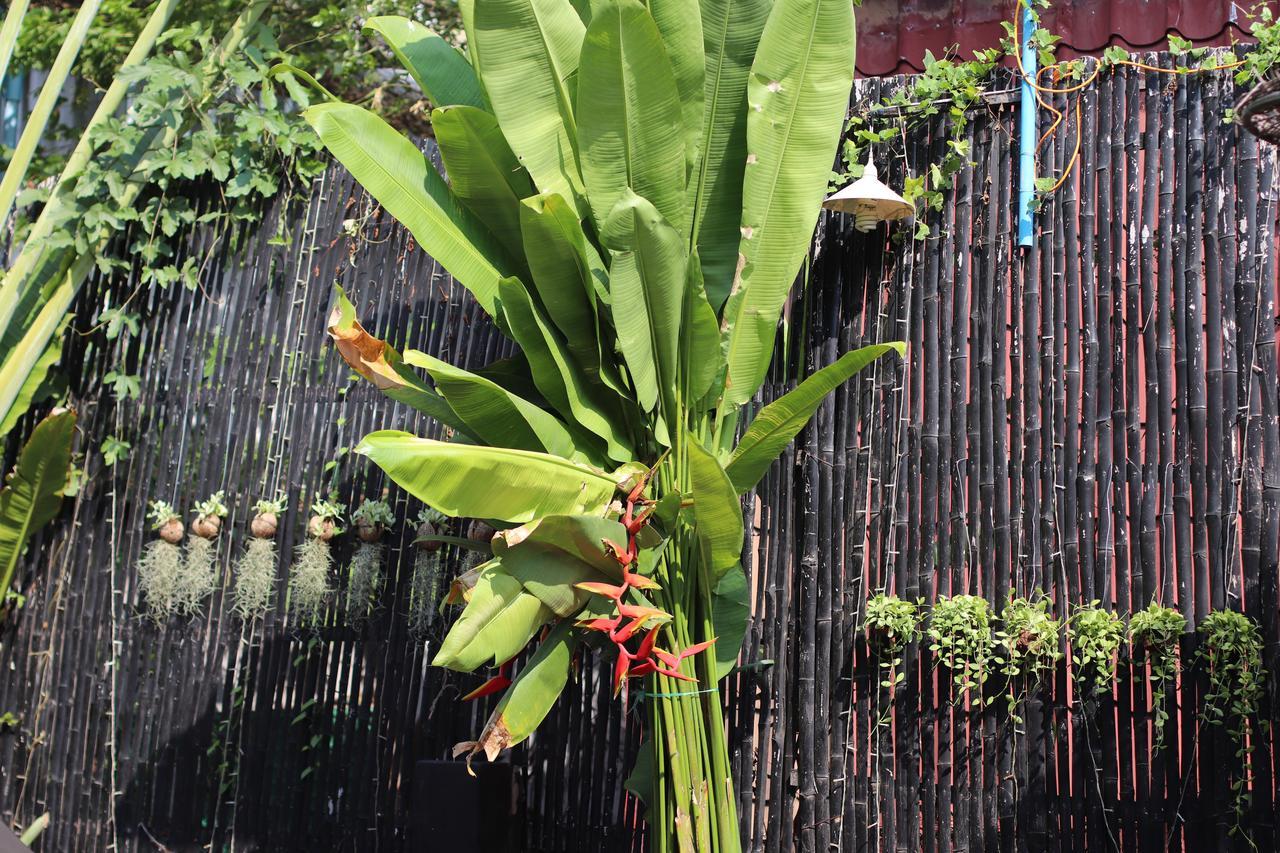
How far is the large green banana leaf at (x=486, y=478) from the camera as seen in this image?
9.37ft

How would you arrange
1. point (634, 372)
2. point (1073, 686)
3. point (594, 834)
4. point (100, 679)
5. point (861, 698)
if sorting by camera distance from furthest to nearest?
point (100, 679) → point (594, 834) → point (861, 698) → point (1073, 686) → point (634, 372)

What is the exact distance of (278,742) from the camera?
447 cm

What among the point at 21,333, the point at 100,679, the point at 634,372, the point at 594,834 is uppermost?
the point at 21,333

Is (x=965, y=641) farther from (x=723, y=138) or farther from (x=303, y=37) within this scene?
(x=303, y=37)

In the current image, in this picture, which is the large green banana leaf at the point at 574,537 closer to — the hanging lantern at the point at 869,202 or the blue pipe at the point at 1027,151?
the hanging lantern at the point at 869,202

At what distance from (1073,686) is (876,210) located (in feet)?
4.87

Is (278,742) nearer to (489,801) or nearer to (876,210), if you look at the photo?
(489,801)

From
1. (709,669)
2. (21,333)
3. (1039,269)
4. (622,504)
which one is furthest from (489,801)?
(21,333)

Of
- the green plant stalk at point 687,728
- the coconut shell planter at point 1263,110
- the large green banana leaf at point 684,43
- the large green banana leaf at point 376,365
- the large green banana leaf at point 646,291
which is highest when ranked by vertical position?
the large green banana leaf at point 684,43

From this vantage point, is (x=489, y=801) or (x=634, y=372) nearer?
(x=634, y=372)

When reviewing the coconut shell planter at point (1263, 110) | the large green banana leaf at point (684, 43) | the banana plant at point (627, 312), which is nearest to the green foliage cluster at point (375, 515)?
the banana plant at point (627, 312)

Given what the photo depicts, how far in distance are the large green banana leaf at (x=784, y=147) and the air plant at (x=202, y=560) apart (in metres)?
2.26

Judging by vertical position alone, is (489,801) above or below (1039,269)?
below

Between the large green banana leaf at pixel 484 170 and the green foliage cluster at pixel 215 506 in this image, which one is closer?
the large green banana leaf at pixel 484 170
